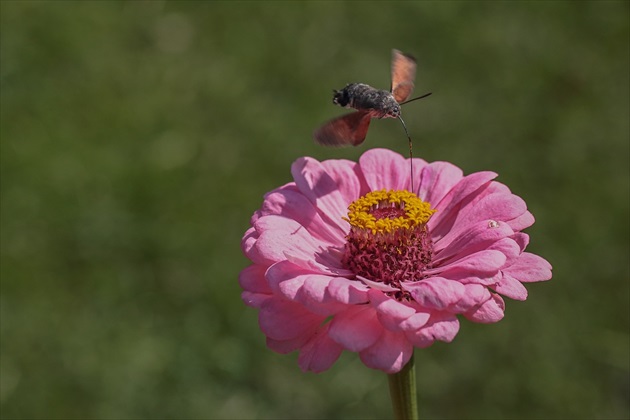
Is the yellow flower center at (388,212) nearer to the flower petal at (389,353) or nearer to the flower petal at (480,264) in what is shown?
the flower petal at (480,264)

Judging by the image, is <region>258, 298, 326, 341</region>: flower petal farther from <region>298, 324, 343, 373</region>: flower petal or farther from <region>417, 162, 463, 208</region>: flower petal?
<region>417, 162, 463, 208</region>: flower petal

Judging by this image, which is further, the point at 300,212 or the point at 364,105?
the point at 300,212

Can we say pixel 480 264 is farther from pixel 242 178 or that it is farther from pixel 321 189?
pixel 242 178

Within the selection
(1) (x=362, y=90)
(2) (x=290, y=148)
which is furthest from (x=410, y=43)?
(1) (x=362, y=90)

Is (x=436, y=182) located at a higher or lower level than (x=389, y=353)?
higher

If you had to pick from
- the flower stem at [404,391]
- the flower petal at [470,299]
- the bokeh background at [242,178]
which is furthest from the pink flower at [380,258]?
the bokeh background at [242,178]

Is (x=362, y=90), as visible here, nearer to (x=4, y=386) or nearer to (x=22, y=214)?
(x=4, y=386)

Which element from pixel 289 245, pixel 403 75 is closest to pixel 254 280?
pixel 289 245

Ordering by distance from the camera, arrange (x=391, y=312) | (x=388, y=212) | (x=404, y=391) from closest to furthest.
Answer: (x=391, y=312) < (x=404, y=391) < (x=388, y=212)
